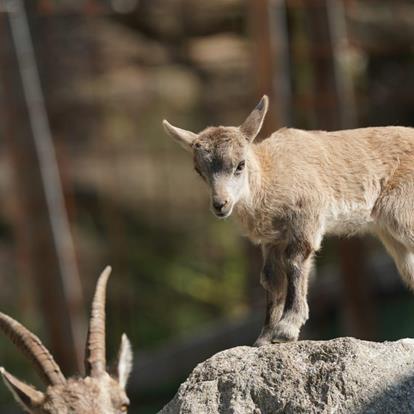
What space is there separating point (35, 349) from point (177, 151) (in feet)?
36.2

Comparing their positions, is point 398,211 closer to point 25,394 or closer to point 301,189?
point 301,189

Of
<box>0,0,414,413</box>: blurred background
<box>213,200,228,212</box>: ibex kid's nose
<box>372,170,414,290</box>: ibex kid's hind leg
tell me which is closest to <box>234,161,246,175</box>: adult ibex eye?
<box>213,200,228,212</box>: ibex kid's nose

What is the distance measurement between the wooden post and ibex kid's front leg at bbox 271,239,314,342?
6442mm

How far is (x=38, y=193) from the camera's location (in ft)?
40.0

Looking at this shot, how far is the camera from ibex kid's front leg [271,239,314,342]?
586 cm

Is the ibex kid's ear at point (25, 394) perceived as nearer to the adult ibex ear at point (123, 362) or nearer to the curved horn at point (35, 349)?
the curved horn at point (35, 349)

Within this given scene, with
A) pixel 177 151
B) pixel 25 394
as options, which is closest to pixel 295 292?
pixel 25 394

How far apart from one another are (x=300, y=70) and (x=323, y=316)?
3.88 metres

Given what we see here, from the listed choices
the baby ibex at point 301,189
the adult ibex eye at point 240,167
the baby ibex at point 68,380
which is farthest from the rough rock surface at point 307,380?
the baby ibex at point 68,380

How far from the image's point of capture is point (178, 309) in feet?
58.2

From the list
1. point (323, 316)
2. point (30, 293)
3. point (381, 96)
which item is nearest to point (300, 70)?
point (381, 96)

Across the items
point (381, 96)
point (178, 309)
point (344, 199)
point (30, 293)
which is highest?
point (344, 199)

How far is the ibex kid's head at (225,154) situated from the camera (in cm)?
607

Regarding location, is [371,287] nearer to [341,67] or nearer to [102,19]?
[341,67]
